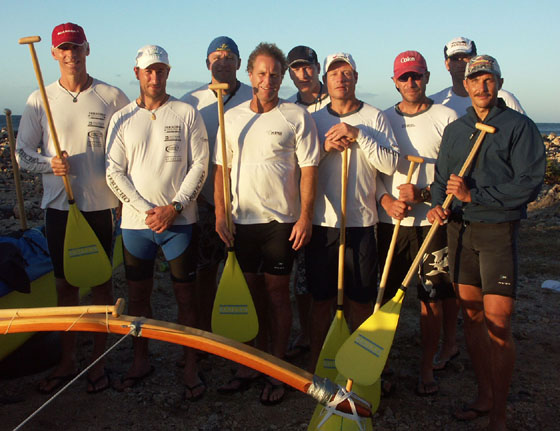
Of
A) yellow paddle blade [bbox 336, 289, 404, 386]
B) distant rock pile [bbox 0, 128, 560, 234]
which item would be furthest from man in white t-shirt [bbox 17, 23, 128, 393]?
distant rock pile [bbox 0, 128, 560, 234]

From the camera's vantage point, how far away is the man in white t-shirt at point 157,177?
12.3 ft

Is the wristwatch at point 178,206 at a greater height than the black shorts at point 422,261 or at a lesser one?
greater

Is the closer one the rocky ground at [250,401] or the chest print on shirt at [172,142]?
the rocky ground at [250,401]

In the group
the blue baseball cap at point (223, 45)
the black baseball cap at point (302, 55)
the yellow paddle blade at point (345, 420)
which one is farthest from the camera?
the black baseball cap at point (302, 55)

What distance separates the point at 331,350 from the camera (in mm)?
3582

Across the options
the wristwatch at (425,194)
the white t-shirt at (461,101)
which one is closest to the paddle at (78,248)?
the wristwatch at (425,194)

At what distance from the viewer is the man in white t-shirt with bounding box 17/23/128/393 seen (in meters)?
3.87

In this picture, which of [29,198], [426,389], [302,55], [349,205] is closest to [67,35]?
[302,55]

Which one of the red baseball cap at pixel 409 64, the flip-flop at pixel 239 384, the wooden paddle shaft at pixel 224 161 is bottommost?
the flip-flop at pixel 239 384

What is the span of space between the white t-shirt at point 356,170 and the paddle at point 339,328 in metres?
0.08

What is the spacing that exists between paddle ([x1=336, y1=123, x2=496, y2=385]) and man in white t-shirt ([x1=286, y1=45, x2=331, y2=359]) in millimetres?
1193

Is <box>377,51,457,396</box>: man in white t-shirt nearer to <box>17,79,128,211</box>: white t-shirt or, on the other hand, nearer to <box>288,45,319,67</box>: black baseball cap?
<box>288,45,319,67</box>: black baseball cap

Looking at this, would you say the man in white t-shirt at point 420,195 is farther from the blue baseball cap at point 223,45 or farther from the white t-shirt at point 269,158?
the blue baseball cap at point 223,45

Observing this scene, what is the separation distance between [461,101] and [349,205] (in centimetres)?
176
